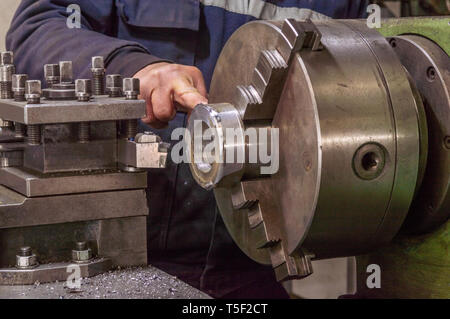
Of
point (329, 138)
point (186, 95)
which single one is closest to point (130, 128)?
point (186, 95)

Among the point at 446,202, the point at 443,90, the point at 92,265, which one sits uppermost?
the point at 443,90

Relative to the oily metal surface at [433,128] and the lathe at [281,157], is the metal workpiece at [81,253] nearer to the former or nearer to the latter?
the lathe at [281,157]

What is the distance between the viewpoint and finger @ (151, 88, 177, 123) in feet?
3.85

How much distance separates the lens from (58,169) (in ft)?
3.27

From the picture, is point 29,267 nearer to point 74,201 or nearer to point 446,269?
point 74,201

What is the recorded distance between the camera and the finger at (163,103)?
3.85 ft

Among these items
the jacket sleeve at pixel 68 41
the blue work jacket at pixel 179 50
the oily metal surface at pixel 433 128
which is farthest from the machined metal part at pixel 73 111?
the blue work jacket at pixel 179 50

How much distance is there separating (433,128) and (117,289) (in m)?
0.49

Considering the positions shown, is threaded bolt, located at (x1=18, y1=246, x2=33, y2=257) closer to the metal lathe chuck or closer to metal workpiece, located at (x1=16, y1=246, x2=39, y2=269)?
metal workpiece, located at (x1=16, y1=246, x2=39, y2=269)

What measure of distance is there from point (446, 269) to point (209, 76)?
0.79 meters

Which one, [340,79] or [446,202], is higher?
[340,79]

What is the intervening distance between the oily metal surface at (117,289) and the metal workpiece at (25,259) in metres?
0.03

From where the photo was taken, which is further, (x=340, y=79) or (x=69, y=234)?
(x=69, y=234)

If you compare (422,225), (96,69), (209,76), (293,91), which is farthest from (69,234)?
(209,76)
